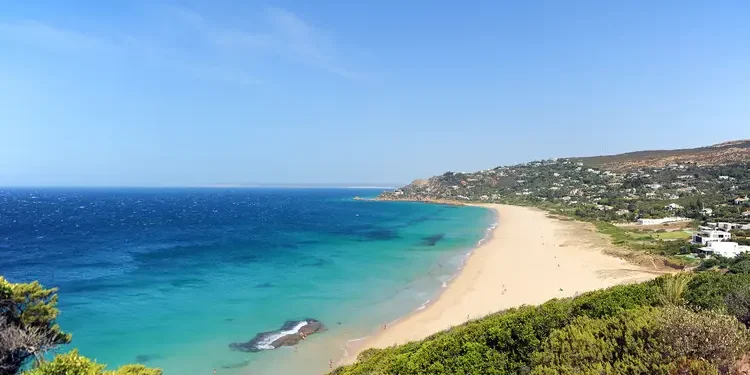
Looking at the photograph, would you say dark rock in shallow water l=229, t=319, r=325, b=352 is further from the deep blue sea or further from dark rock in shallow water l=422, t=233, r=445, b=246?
dark rock in shallow water l=422, t=233, r=445, b=246

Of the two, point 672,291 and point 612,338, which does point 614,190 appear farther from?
point 612,338

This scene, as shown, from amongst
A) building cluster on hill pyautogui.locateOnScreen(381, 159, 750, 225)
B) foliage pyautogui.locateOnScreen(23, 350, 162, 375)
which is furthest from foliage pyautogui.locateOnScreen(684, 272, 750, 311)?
building cluster on hill pyautogui.locateOnScreen(381, 159, 750, 225)

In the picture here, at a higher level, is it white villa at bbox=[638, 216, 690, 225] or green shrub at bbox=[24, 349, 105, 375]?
green shrub at bbox=[24, 349, 105, 375]

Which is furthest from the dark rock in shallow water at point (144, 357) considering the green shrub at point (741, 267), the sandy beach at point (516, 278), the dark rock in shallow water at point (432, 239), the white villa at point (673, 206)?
the white villa at point (673, 206)

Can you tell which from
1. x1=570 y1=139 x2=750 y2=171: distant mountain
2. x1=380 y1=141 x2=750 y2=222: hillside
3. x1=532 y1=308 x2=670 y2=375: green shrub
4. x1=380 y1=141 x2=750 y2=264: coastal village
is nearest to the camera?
x1=532 y1=308 x2=670 y2=375: green shrub

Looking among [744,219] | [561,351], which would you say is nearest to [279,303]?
[561,351]

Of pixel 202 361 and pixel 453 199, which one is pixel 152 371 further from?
pixel 453 199

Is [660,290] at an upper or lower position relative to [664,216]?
upper
